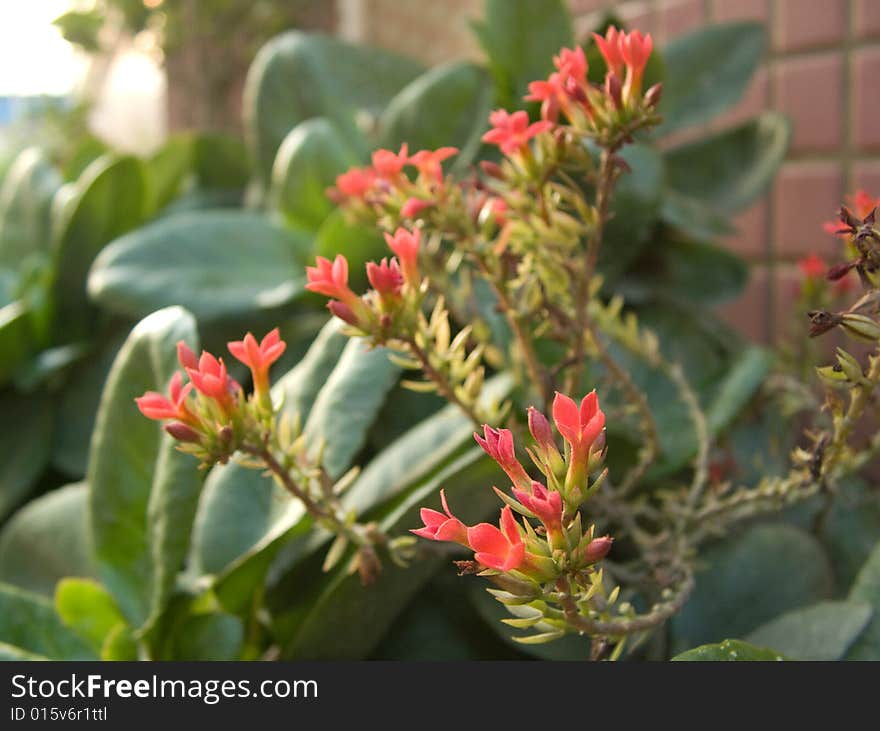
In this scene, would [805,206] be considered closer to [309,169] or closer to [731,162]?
[731,162]

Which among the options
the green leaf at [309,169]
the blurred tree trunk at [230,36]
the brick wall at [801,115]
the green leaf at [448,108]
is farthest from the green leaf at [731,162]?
the blurred tree trunk at [230,36]

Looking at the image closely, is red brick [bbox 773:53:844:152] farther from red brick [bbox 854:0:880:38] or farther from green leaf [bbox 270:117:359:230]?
green leaf [bbox 270:117:359:230]

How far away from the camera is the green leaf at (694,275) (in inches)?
40.0

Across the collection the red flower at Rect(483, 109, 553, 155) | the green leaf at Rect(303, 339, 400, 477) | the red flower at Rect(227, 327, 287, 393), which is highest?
the red flower at Rect(483, 109, 553, 155)

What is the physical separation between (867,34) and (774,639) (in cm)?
76

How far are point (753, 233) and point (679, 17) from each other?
0.32 metres

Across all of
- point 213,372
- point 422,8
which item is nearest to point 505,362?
point 213,372

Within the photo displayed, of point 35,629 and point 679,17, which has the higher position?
point 679,17

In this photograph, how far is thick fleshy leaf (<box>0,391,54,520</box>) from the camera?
3.18 feet

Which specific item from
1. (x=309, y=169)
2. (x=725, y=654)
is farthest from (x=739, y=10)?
(x=725, y=654)

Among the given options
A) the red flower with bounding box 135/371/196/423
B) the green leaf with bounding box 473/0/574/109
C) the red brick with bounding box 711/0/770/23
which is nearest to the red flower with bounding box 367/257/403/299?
the red flower with bounding box 135/371/196/423

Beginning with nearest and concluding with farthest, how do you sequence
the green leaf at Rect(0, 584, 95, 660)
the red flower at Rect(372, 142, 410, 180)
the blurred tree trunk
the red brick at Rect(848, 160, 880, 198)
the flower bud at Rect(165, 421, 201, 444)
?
the flower bud at Rect(165, 421, 201, 444) → the red flower at Rect(372, 142, 410, 180) → the green leaf at Rect(0, 584, 95, 660) → the red brick at Rect(848, 160, 880, 198) → the blurred tree trunk

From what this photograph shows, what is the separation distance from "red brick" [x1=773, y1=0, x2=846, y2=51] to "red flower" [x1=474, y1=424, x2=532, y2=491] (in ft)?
3.08

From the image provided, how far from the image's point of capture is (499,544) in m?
0.33
